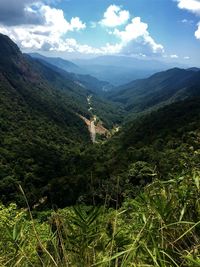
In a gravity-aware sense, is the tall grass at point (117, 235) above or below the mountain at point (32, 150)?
above

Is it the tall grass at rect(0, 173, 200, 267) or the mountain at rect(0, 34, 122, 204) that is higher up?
the tall grass at rect(0, 173, 200, 267)

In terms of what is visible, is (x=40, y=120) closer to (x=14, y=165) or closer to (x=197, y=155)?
(x=14, y=165)

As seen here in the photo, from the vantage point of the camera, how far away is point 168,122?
12488 centimetres

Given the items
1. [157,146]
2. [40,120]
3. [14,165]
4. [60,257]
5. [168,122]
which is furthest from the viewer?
[40,120]

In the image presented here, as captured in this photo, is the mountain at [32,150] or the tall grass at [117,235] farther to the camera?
the mountain at [32,150]

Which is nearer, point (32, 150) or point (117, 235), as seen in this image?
point (117, 235)

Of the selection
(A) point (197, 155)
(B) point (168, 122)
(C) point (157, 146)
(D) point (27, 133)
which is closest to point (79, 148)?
(D) point (27, 133)

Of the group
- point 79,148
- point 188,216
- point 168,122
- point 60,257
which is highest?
point 188,216

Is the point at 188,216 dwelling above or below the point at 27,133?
above

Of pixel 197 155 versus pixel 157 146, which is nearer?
pixel 197 155

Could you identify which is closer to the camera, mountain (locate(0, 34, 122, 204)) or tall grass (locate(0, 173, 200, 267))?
tall grass (locate(0, 173, 200, 267))

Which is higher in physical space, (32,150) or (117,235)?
(117,235)

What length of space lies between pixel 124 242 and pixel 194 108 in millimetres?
134300

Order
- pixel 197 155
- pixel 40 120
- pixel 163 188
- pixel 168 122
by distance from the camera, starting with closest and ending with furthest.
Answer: pixel 163 188, pixel 197 155, pixel 168 122, pixel 40 120
